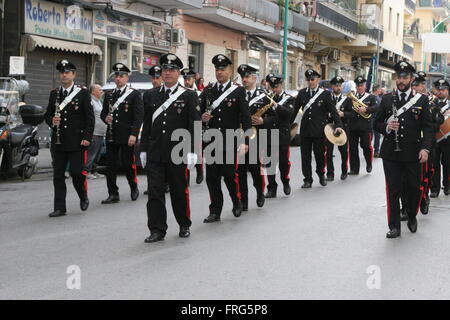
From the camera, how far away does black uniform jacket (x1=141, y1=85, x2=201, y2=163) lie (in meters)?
8.59

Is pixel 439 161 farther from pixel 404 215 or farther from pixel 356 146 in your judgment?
pixel 356 146

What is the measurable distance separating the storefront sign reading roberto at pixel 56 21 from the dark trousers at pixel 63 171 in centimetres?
1054

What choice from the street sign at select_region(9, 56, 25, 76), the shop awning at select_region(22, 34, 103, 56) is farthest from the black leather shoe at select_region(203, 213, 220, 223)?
the shop awning at select_region(22, 34, 103, 56)

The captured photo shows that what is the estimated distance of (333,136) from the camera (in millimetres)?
15031

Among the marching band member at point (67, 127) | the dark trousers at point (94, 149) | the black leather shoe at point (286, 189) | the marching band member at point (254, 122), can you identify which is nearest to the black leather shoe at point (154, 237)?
the marching band member at point (67, 127)

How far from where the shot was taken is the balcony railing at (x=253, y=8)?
28.3 meters

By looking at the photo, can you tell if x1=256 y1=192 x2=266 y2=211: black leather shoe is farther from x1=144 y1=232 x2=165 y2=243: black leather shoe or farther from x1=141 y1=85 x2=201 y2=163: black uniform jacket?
x1=144 y1=232 x2=165 y2=243: black leather shoe

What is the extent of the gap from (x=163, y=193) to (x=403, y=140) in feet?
8.65

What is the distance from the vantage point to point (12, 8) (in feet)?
66.1

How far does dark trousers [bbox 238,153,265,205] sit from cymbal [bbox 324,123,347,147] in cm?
358

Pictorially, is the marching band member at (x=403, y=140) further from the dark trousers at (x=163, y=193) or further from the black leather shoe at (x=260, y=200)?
the black leather shoe at (x=260, y=200)
